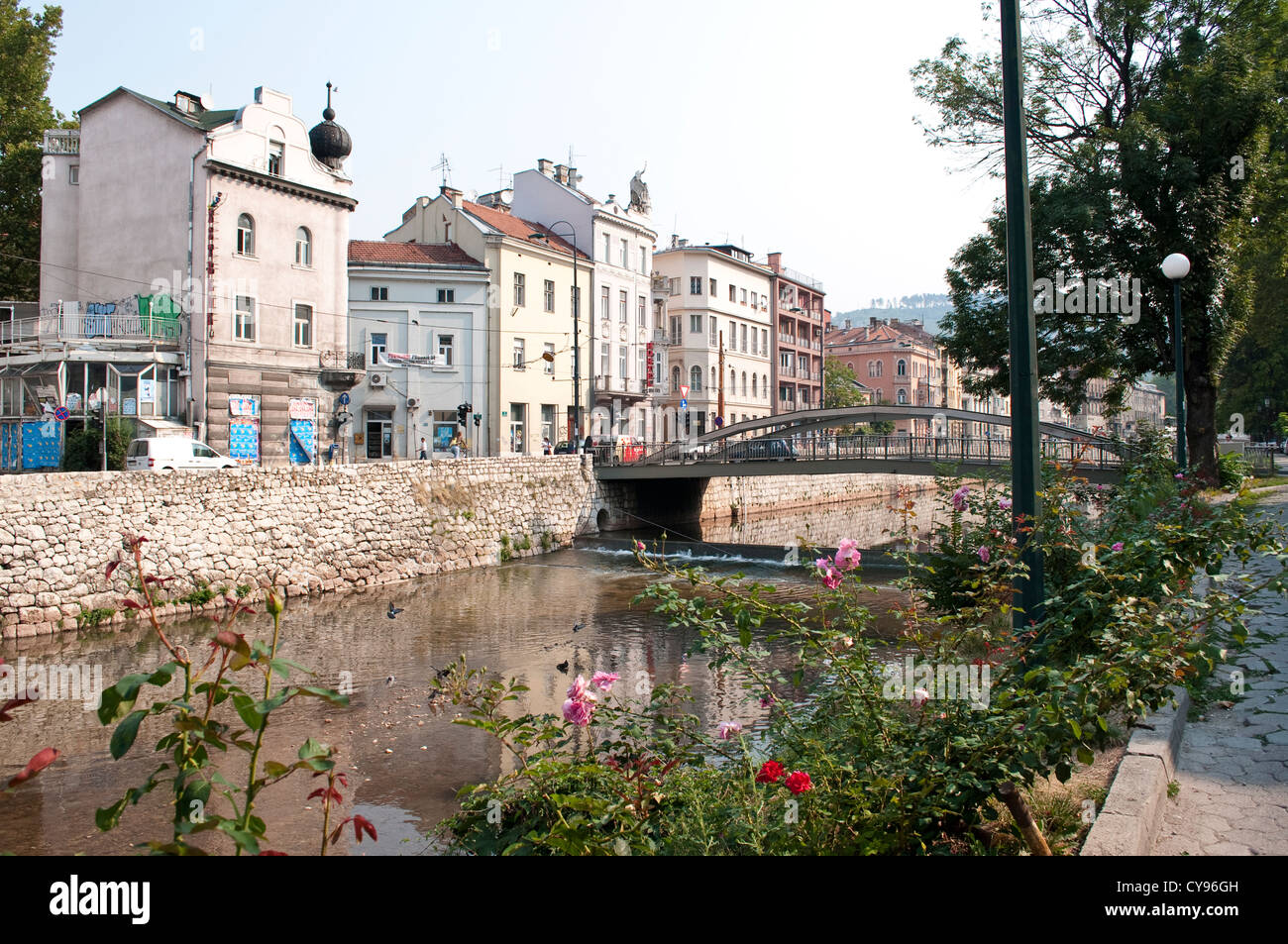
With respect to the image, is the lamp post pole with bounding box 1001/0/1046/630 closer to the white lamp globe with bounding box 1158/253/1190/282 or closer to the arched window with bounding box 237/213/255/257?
the white lamp globe with bounding box 1158/253/1190/282

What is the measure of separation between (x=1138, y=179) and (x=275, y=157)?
84.1 ft

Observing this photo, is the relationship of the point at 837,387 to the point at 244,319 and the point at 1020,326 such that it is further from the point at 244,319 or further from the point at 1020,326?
the point at 1020,326

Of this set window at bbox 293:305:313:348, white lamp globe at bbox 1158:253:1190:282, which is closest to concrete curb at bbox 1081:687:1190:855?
white lamp globe at bbox 1158:253:1190:282

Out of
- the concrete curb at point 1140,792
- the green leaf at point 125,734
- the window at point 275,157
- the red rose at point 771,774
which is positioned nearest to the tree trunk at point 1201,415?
the concrete curb at point 1140,792

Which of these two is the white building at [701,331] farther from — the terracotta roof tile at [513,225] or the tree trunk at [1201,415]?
the tree trunk at [1201,415]

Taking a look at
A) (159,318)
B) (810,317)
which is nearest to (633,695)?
(159,318)

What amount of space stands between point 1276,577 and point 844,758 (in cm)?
227

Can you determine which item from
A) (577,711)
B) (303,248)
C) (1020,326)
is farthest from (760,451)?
(577,711)

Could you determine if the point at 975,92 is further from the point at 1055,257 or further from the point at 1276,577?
the point at 1276,577

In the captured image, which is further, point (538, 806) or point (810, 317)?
point (810, 317)

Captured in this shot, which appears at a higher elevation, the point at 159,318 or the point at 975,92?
the point at 975,92

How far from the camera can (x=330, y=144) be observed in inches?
1334
